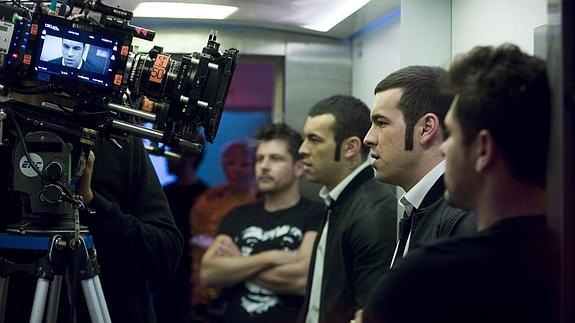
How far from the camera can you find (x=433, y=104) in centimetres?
203

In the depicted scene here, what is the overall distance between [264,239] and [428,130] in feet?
4.20

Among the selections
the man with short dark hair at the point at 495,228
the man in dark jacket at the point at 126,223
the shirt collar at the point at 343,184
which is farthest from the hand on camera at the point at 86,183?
the man with short dark hair at the point at 495,228

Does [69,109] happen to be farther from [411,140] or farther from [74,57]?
[411,140]

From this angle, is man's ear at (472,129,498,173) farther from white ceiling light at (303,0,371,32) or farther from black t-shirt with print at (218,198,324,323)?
black t-shirt with print at (218,198,324,323)

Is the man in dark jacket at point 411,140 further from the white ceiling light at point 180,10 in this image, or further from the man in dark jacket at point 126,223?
the white ceiling light at point 180,10

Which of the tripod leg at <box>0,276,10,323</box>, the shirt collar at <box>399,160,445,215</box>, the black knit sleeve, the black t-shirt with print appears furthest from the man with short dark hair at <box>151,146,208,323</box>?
the shirt collar at <box>399,160,445,215</box>

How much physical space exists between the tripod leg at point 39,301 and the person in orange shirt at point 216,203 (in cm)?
129

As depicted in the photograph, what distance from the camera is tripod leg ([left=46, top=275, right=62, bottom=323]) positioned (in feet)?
6.47

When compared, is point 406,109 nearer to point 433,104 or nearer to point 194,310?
point 433,104

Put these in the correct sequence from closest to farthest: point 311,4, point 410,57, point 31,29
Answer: point 31,29, point 410,57, point 311,4

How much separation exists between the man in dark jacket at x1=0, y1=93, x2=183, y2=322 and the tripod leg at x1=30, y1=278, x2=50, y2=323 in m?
0.18

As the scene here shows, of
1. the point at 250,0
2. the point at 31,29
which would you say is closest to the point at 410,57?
the point at 250,0

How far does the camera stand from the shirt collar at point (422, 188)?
1.96 metres

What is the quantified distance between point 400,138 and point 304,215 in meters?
1.25
